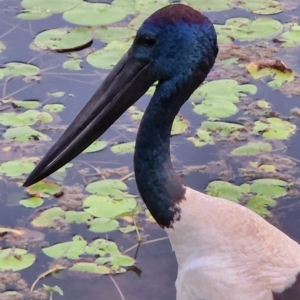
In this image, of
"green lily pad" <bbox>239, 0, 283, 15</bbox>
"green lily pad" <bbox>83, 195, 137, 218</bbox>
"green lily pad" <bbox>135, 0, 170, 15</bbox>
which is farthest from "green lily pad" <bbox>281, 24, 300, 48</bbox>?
"green lily pad" <bbox>83, 195, 137, 218</bbox>

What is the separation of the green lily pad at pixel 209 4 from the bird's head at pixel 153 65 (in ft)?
8.86

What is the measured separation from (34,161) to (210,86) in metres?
1.12

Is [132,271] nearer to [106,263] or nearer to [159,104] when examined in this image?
[106,263]

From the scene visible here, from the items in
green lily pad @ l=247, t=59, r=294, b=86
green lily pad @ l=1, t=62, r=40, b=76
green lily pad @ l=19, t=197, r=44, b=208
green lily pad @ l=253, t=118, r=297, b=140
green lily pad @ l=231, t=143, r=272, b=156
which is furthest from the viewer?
green lily pad @ l=247, t=59, r=294, b=86

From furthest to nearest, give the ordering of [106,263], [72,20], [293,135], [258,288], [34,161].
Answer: [72,20], [293,135], [34,161], [106,263], [258,288]

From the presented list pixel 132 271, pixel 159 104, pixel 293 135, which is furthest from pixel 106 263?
pixel 293 135

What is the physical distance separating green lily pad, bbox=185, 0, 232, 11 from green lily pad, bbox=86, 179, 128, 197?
1.89 metres

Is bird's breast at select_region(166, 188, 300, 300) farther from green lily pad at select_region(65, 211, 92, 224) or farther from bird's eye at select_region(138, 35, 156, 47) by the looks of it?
green lily pad at select_region(65, 211, 92, 224)

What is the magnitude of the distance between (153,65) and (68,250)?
43.6 inches

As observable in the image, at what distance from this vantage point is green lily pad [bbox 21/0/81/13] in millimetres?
5570

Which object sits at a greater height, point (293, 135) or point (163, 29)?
point (163, 29)

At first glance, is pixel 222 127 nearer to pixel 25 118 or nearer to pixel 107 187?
pixel 107 187

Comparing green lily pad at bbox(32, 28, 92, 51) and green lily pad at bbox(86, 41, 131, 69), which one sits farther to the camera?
green lily pad at bbox(32, 28, 92, 51)

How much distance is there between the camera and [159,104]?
2934 millimetres
